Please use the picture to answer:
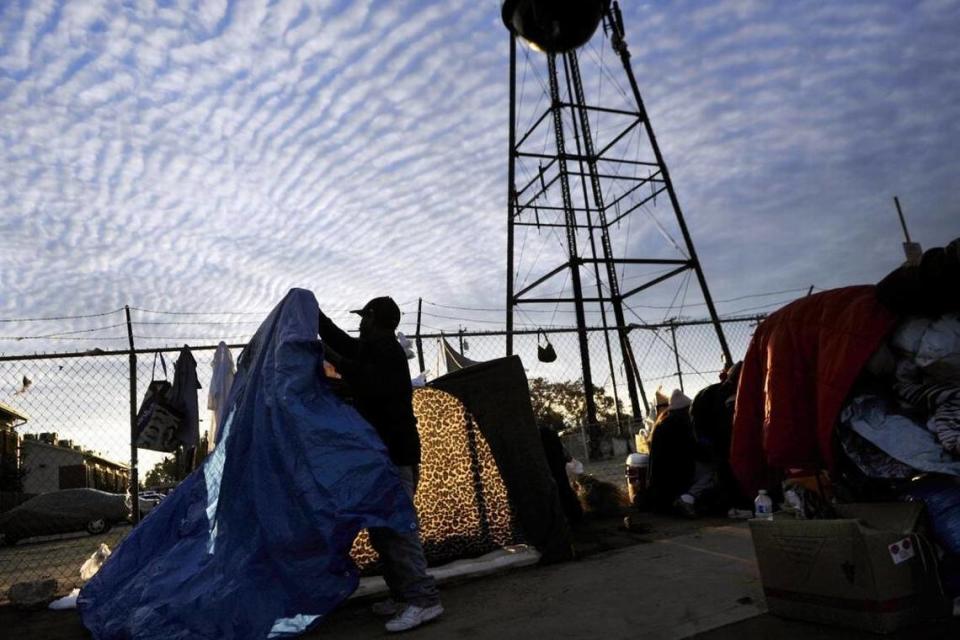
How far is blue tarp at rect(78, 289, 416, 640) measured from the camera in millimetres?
2711

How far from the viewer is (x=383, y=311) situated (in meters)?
3.50

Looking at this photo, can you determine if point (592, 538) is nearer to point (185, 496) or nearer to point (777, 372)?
point (777, 372)

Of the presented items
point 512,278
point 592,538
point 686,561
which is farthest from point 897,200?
point 512,278

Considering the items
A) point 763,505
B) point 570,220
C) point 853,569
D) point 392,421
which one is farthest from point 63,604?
point 570,220

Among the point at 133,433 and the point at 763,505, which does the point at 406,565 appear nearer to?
the point at 763,505

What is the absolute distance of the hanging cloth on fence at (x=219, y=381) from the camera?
538 centimetres

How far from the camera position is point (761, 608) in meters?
2.59

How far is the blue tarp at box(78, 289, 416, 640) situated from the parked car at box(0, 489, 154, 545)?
42.7 ft

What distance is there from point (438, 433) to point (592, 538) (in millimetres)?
1741

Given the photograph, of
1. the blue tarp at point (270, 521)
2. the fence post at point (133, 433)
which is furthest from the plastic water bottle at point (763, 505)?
the fence post at point (133, 433)

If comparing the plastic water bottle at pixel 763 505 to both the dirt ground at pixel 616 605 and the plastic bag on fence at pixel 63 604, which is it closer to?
the dirt ground at pixel 616 605

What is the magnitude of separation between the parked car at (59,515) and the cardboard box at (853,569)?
1549 centimetres

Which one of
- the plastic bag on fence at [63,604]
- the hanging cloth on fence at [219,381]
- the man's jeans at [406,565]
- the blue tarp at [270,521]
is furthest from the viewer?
the hanging cloth on fence at [219,381]

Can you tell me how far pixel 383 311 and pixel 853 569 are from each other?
2603mm
